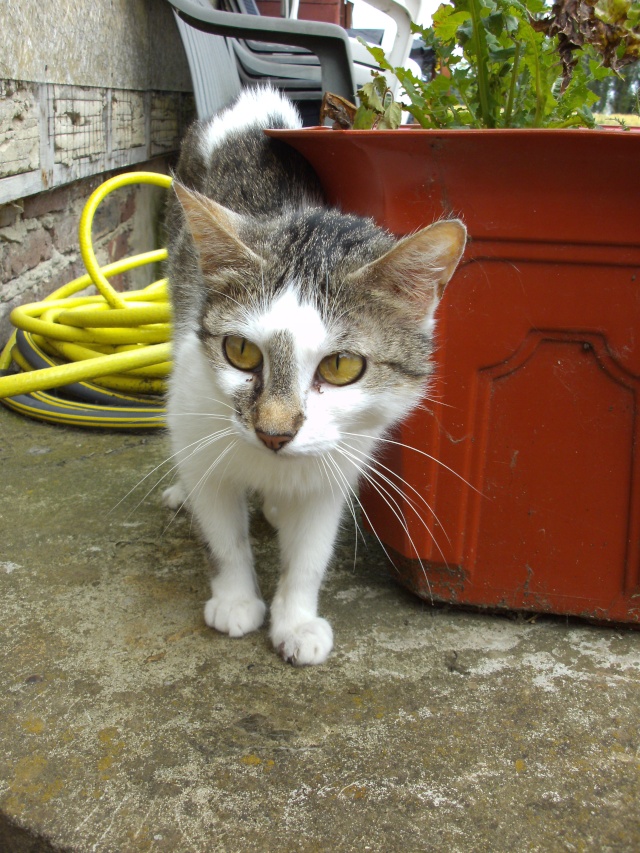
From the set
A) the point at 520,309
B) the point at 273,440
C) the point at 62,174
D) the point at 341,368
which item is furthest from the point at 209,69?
the point at 273,440

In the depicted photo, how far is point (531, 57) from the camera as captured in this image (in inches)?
57.3

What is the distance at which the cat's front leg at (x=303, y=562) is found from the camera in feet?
5.22

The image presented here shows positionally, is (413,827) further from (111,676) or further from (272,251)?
(272,251)

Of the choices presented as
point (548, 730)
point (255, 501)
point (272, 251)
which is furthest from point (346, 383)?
point (255, 501)

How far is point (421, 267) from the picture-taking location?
1.30 meters

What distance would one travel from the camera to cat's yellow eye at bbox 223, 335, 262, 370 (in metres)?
1.32

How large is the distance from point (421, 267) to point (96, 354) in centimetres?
178

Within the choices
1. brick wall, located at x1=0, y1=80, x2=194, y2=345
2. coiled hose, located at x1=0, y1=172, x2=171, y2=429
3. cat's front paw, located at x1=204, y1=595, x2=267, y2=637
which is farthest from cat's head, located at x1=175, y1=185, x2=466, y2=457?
brick wall, located at x1=0, y1=80, x2=194, y2=345

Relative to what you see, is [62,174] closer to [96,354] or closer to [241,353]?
[96,354]

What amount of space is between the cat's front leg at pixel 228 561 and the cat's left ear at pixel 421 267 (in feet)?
1.86

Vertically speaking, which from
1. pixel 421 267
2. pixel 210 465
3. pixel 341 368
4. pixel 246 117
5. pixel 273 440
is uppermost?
pixel 246 117

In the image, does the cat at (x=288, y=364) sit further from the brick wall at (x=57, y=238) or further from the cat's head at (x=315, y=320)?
the brick wall at (x=57, y=238)

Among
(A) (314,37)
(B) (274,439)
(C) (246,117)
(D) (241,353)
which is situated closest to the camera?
(B) (274,439)

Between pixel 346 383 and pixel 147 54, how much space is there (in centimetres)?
363
